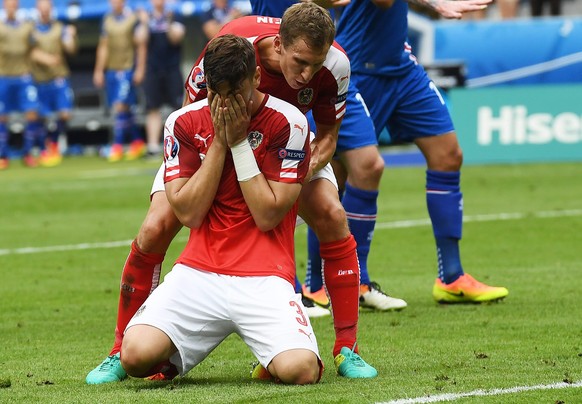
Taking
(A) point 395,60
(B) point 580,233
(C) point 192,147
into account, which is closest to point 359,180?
(A) point 395,60

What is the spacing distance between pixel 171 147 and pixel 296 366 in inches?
40.9

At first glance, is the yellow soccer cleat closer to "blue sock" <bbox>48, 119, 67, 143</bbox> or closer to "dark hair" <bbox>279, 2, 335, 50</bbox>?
"dark hair" <bbox>279, 2, 335, 50</bbox>

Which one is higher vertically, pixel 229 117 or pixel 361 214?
pixel 229 117

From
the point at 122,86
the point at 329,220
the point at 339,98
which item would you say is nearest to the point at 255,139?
the point at 329,220

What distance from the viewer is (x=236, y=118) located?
5211mm

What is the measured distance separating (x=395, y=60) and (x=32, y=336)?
2770 mm

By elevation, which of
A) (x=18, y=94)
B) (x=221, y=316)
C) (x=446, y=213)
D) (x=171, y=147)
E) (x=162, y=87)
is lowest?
(x=18, y=94)

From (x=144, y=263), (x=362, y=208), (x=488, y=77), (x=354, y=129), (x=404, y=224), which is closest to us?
(x=144, y=263)

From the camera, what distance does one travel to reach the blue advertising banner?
55.9ft

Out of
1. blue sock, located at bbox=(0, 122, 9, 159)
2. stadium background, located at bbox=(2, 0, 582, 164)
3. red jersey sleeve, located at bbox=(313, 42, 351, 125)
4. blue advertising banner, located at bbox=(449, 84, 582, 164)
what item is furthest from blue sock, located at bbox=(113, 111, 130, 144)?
red jersey sleeve, located at bbox=(313, 42, 351, 125)

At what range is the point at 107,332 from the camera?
22.9 ft

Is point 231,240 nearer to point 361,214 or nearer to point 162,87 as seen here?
point 361,214

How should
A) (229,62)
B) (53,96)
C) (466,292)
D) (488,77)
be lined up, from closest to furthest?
1. (229,62)
2. (466,292)
3. (488,77)
4. (53,96)

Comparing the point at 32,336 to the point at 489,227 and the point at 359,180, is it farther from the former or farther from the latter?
the point at 489,227
